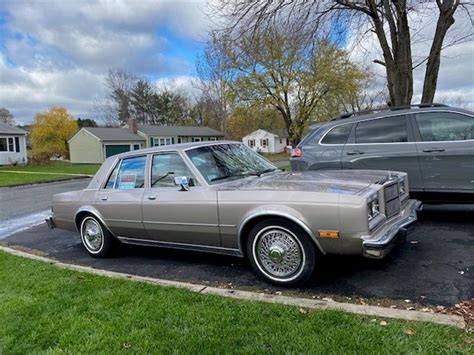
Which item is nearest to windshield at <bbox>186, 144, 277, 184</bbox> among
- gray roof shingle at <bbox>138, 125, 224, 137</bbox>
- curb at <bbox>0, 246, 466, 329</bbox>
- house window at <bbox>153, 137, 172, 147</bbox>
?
curb at <bbox>0, 246, 466, 329</bbox>

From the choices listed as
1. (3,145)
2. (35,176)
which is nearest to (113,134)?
(3,145)

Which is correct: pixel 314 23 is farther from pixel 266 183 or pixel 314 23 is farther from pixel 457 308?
pixel 457 308

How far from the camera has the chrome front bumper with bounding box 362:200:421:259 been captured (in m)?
3.46

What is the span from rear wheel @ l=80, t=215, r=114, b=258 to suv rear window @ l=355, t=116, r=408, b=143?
4.48 meters

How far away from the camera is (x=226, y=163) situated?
5.00 meters

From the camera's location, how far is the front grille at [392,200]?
3979mm

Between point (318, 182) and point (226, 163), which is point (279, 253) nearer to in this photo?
point (318, 182)

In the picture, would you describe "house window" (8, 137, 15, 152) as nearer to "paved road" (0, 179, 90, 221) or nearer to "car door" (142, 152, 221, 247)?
"paved road" (0, 179, 90, 221)

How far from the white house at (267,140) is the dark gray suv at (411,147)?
6360 centimetres

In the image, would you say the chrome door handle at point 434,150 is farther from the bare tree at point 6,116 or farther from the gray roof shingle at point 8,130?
the bare tree at point 6,116

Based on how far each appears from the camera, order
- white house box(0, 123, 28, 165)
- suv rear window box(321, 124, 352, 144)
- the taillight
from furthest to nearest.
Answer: white house box(0, 123, 28, 165) < the taillight < suv rear window box(321, 124, 352, 144)

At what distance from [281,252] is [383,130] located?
12.0 ft

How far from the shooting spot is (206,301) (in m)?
3.66

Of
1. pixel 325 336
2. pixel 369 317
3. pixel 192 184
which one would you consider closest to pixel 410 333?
pixel 369 317
